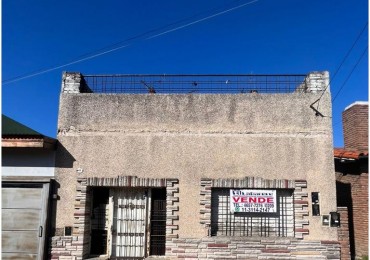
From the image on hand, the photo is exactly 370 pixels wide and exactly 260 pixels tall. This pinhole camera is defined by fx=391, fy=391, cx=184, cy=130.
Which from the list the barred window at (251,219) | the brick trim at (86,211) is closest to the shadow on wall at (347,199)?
the barred window at (251,219)

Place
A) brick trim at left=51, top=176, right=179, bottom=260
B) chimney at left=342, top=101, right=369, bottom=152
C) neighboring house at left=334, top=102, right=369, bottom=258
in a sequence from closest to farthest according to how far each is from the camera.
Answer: brick trim at left=51, top=176, right=179, bottom=260
neighboring house at left=334, top=102, right=369, bottom=258
chimney at left=342, top=101, right=369, bottom=152

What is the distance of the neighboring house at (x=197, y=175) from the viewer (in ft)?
29.7

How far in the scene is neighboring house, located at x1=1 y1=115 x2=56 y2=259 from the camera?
922cm

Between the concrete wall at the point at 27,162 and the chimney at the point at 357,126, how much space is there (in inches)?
339

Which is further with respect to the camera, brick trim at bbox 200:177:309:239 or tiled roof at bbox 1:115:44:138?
tiled roof at bbox 1:115:44:138

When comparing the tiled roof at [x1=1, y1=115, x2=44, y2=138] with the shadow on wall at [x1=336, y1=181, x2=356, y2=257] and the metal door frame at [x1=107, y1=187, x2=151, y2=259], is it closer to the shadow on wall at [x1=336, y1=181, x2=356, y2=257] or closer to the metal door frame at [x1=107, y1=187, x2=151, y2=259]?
the metal door frame at [x1=107, y1=187, x2=151, y2=259]

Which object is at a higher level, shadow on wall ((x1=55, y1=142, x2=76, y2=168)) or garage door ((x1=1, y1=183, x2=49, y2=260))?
shadow on wall ((x1=55, y1=142, x2=76, y2=168))

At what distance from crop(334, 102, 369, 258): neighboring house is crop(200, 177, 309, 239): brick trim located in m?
1.91

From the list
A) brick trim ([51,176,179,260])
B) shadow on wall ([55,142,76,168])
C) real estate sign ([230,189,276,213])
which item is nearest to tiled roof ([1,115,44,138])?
shadow on wall ([55,142,76,168])

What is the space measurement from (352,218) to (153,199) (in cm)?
524

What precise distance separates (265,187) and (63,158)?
491 cm

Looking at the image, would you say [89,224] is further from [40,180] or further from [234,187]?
[234,187]

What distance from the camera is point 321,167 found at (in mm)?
9180

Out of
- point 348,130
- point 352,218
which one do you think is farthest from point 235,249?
point 348,130
